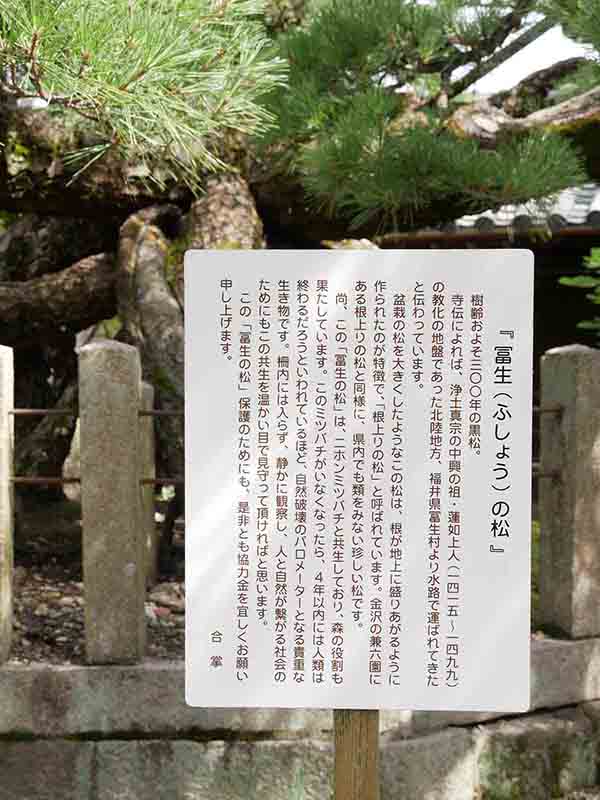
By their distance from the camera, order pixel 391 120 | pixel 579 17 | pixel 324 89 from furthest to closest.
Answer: pixel 391 120 → pixel 324 89 → pixel 579 17

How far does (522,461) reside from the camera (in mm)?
2447

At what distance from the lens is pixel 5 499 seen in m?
3.44

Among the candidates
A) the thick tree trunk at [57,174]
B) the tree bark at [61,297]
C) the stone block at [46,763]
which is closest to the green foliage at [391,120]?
the thick tree trunk at [57,174]

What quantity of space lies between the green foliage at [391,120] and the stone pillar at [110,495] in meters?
1.05

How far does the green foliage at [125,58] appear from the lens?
Result: 8.59 ft

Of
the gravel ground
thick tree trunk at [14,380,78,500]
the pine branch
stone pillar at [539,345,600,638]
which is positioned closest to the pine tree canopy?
the pine branch

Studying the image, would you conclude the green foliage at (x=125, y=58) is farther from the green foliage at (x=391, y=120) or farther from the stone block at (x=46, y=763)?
the stone block at (x=46, y=763)

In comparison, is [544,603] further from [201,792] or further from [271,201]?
[271,201]

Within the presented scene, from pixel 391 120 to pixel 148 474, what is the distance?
167cm

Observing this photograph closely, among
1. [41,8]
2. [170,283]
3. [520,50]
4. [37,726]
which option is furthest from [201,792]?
[520,50]

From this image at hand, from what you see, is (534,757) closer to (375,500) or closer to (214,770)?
(214,770)

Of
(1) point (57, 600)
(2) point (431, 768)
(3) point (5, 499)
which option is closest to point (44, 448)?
(1) point (57, 600)

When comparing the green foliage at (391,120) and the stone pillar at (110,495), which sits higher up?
the green foliage at (391,120)

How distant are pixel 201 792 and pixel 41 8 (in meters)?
2.47
